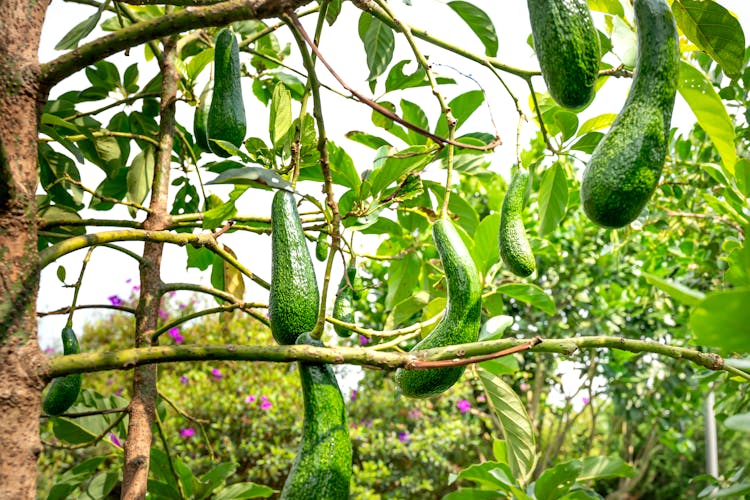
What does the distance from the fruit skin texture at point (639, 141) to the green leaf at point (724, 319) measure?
0.19m

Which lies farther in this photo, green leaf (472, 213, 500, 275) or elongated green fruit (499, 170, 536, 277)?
green leaf (472, 213, 500, 275)

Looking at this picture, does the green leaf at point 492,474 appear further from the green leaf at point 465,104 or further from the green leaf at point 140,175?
the green leaf at point 140,175

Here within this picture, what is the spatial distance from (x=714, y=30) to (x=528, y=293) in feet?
1.89

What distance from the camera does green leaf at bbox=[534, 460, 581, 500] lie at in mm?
1003

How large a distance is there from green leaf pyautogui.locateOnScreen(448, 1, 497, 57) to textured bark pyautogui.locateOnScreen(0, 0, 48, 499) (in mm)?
535

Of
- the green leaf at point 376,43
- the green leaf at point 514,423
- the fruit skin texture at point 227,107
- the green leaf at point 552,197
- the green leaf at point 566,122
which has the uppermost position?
the green leaf at point 376,43

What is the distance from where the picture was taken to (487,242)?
1028mm

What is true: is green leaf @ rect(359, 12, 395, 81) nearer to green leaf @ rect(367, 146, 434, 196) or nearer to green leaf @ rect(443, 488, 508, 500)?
green leaf @ rect(367, 146, 434, 196)

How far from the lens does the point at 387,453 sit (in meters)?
4.63

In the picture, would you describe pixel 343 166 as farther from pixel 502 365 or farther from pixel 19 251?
pixel 19 251

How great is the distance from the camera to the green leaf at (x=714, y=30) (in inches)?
23.3

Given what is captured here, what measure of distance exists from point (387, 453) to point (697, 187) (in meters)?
2.94

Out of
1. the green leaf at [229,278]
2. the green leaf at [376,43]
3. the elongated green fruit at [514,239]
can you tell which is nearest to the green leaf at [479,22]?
the green leaf at [376,43]

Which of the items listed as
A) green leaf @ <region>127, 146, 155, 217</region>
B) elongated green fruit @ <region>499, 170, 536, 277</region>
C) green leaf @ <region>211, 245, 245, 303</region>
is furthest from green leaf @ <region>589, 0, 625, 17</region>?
green leaf @ <region>127, 146, 155, 217</region>
